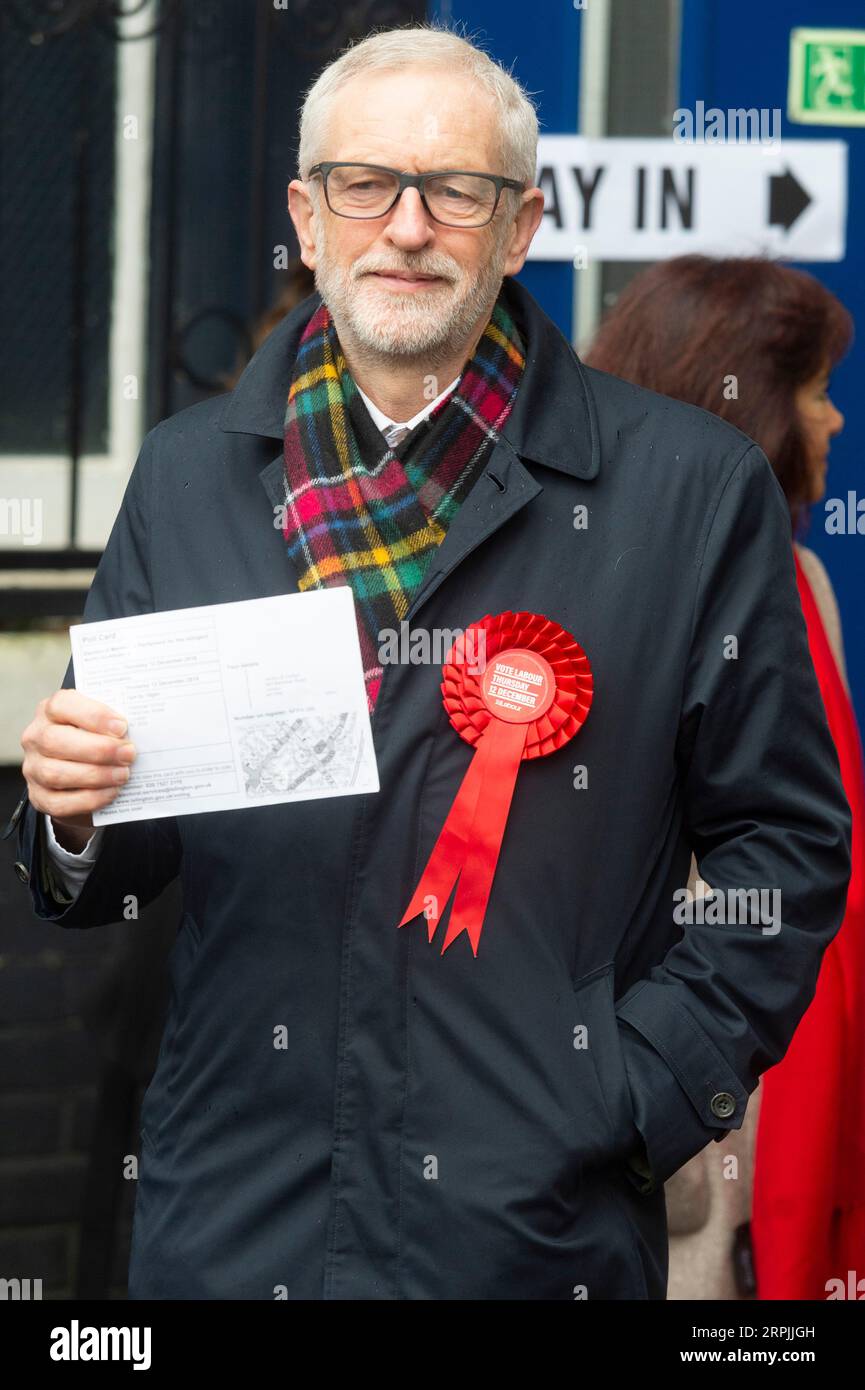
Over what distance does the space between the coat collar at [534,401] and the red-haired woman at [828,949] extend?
2.45 ft

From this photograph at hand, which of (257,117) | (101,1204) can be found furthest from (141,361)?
(101,1204)

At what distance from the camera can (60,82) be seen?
383 centimetres

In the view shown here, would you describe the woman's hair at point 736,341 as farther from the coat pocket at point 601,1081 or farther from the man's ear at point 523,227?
the coat pocket at point 601,1081

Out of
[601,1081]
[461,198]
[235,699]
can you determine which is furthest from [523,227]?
[601,1081]

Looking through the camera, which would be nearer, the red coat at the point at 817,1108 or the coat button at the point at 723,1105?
the coat button at the point at 723,1105

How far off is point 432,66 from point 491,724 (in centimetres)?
79

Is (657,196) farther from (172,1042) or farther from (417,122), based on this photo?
(172,1042)

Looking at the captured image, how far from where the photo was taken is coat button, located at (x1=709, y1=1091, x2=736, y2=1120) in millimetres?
2154

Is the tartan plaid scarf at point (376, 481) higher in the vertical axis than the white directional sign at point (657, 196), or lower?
lower

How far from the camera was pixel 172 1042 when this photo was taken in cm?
228

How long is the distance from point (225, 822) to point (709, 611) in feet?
2.01

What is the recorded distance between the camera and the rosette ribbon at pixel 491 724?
2.12 metres

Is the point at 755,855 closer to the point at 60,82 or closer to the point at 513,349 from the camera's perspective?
the point at 513,349

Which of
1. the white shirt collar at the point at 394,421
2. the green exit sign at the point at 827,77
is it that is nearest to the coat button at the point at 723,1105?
the white shirt collar at the point at 394,421
